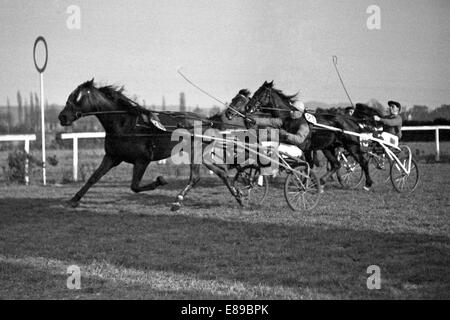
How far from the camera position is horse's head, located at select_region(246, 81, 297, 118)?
9766 millimetres

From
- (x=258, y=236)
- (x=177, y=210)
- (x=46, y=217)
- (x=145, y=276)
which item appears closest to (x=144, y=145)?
(x=177, y=210)

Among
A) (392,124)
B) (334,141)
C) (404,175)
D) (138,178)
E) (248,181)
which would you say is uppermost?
(392,124)

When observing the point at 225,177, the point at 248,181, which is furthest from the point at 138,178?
the point at 248,181

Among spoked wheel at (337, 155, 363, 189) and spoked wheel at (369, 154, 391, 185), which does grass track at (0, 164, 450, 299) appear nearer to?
spoked wheel at (369, 154, 391, 185)

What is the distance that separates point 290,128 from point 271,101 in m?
0.56

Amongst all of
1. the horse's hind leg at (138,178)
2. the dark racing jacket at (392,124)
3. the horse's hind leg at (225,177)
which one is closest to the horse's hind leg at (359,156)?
the dark racing jacket at (392,124)

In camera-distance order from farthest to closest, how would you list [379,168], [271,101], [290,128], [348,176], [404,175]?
Answer: [348,176]
[379,168]
[404,175]
[271,101]
[290,128]

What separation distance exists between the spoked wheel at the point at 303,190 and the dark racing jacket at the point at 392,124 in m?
3.58

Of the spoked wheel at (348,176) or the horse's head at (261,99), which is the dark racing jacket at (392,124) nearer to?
the spoked wheel at (348,176)

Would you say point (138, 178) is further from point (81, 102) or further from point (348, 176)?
point (348, 176)

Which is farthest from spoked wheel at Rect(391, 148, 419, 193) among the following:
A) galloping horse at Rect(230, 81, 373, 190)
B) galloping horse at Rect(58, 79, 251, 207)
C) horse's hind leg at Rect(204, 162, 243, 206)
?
galloping horse at Rect(58, 79, 251, 207)

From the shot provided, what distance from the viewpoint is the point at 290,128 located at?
974 centimetres

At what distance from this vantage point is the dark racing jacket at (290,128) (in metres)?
9.20

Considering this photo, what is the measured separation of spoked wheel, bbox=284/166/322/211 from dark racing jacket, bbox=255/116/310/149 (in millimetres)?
531
